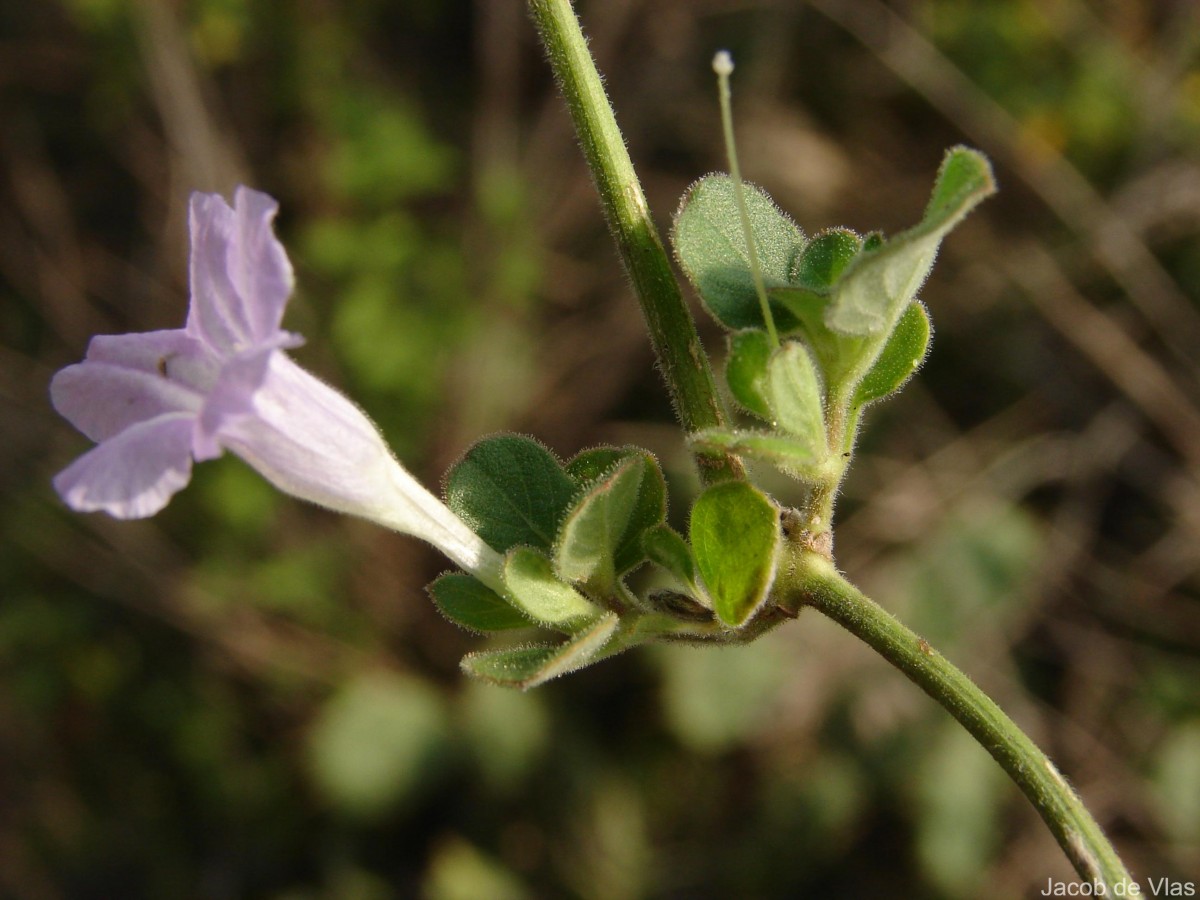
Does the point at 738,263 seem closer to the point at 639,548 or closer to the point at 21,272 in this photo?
the point at 639,548

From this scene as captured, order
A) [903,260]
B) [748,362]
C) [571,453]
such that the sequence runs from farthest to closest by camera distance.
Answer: [571,453]
[748,362]
[903,260]

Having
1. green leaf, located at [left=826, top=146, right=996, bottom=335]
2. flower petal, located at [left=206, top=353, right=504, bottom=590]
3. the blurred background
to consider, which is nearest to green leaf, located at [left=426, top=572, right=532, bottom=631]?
flower petal, located at [left=206, top=353, right=504, bottom=590]

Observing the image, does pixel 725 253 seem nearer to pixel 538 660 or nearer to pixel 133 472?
pixel 538 660

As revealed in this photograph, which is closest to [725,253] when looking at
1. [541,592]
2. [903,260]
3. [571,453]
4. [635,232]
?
[635,232]

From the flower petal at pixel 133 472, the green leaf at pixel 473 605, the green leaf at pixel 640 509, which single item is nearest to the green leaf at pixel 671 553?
the green leaf at pixel 640 509

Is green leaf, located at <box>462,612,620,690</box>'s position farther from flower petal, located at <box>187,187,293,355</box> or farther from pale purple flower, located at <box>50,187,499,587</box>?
flower petal, located at <box>187,187,293,355</box>

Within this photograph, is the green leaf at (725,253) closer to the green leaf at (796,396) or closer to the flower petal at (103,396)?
the green leaf at (796,396)

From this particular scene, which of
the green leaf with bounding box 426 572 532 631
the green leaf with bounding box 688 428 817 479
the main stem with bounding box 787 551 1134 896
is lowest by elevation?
the main stem with bounding box 787 551 1134 896
